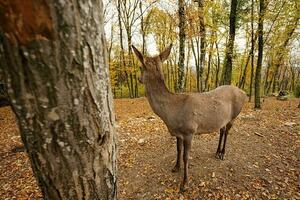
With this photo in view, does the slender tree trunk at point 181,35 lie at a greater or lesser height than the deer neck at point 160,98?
greater

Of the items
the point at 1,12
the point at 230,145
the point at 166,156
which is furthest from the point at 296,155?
the point at 1,12

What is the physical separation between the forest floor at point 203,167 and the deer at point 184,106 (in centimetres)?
47

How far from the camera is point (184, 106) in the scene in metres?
4.07

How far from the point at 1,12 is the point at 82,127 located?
28.9 inches

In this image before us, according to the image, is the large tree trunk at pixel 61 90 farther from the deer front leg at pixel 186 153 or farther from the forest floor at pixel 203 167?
the forest floor at pixel 203 167

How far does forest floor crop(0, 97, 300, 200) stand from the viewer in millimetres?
4098

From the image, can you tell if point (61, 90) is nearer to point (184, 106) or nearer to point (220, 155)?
point (184, 106)

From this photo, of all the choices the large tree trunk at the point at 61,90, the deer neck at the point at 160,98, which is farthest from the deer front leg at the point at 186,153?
the large tree trunk at the point at 61,90

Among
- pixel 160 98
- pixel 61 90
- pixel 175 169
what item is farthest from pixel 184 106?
pixel 61 90

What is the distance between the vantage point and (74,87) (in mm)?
1180

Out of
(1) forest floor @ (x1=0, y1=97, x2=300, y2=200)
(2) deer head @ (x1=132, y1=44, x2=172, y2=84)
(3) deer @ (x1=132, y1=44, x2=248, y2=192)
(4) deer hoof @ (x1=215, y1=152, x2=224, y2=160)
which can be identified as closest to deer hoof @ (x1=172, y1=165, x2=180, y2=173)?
(3) deer @ (x1=132, y1=44, x2=248, y2=192)

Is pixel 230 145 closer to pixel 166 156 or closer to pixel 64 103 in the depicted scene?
pixel 166 156

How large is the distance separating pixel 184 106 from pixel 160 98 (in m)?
0.57

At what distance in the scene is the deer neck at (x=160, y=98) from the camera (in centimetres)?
373
